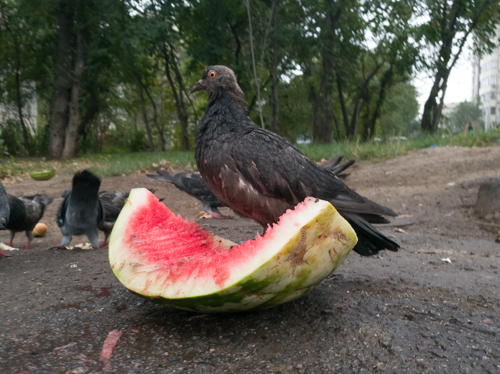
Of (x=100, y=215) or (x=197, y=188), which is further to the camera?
(x=197, y=188)

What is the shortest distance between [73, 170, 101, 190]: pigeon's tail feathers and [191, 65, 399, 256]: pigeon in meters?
2.12

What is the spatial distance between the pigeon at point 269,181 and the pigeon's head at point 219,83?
48 cm

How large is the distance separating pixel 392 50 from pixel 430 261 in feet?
66.2

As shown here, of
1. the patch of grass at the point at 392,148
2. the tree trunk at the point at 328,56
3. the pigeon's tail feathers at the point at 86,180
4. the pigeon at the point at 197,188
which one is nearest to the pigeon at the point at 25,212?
the pigeon's tail feathers at the point at 86,180

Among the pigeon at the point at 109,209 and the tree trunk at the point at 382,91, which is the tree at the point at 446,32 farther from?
the pigeon at the point at 109,209

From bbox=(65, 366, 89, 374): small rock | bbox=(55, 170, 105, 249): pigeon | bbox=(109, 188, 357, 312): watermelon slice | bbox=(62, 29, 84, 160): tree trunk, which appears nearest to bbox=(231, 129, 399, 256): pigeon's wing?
bbox=(109, 188, 357, 312): watermelon slice

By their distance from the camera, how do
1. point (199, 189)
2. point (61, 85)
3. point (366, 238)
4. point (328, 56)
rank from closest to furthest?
1. point (366, 238)
2. point (199, 189)
3. point (61, 85)
4. point (328, 56)

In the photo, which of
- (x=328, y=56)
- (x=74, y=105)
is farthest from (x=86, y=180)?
(x=328, y=56)

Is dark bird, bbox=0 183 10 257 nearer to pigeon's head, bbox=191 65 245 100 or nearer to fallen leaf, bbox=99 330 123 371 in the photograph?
pigeon's head, bbox=191 65 245 100

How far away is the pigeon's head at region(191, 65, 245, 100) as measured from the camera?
359 centimetres

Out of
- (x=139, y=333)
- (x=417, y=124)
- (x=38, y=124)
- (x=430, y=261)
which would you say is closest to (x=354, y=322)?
(x=139, y=333)

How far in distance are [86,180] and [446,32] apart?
18.8 m

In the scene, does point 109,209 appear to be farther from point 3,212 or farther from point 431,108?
point 431,108

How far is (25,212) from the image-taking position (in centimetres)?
596
